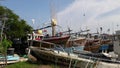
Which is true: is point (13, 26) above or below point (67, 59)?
above

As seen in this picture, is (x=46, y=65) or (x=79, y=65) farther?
(x=46, y=65)

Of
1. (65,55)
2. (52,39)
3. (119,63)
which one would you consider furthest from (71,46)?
(119,63)

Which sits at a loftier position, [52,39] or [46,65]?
[52,39]

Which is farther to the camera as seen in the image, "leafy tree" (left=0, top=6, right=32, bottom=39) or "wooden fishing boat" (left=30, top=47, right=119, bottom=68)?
"leafy tree" (left=0, top=6, right=32, bottom=39)

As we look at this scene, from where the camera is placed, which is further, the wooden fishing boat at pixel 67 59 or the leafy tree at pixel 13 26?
the leafy tree at pixel 13 26

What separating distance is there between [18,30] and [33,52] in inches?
547

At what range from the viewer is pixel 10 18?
37094 mm

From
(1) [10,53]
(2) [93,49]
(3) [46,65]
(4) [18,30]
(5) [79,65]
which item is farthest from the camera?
(4) [18,30]

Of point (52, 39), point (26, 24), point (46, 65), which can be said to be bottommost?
point (46, 65)

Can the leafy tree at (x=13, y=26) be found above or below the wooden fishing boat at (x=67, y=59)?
above

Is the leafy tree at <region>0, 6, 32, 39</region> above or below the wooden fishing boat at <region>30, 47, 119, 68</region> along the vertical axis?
above

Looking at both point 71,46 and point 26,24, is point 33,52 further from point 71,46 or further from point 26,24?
point 26,24

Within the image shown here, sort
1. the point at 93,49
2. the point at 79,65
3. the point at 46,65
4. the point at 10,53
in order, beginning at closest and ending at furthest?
the point at 79,65 → the point at 46,65 → the point at 10,53 → the point at 93,49

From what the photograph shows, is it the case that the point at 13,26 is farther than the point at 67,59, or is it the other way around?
the point at 13,26
